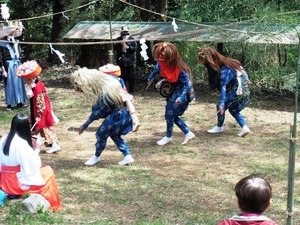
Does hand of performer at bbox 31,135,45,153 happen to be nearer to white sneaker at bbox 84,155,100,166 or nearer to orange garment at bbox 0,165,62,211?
white sneaker at bbox 84,155,100,166

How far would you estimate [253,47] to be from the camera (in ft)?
15.2

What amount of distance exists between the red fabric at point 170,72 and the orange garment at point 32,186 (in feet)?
8.09

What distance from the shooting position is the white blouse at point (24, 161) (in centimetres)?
524

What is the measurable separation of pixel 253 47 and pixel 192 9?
24.1 ft

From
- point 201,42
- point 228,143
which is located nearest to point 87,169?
point 228,143

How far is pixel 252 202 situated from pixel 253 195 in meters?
0.04

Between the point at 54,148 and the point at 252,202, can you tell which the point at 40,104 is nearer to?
the point at 54,148

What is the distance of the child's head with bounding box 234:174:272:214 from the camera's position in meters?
2.80

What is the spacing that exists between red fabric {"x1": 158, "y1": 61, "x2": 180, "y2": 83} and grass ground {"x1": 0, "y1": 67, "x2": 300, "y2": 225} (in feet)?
3.21

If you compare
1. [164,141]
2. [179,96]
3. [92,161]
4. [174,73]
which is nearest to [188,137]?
[164,141]

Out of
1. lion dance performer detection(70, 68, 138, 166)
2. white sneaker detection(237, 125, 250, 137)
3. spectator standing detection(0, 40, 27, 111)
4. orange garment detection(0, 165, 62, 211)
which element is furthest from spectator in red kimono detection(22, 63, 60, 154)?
spectator standing detection(0, 40, 27, 111)

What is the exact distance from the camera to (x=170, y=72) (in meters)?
7.29

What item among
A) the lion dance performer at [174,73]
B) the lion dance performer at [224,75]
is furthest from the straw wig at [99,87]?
the lion dance performer at [224,75]

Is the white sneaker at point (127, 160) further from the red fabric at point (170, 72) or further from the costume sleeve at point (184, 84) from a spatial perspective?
the red fabric at point (170, 72)
